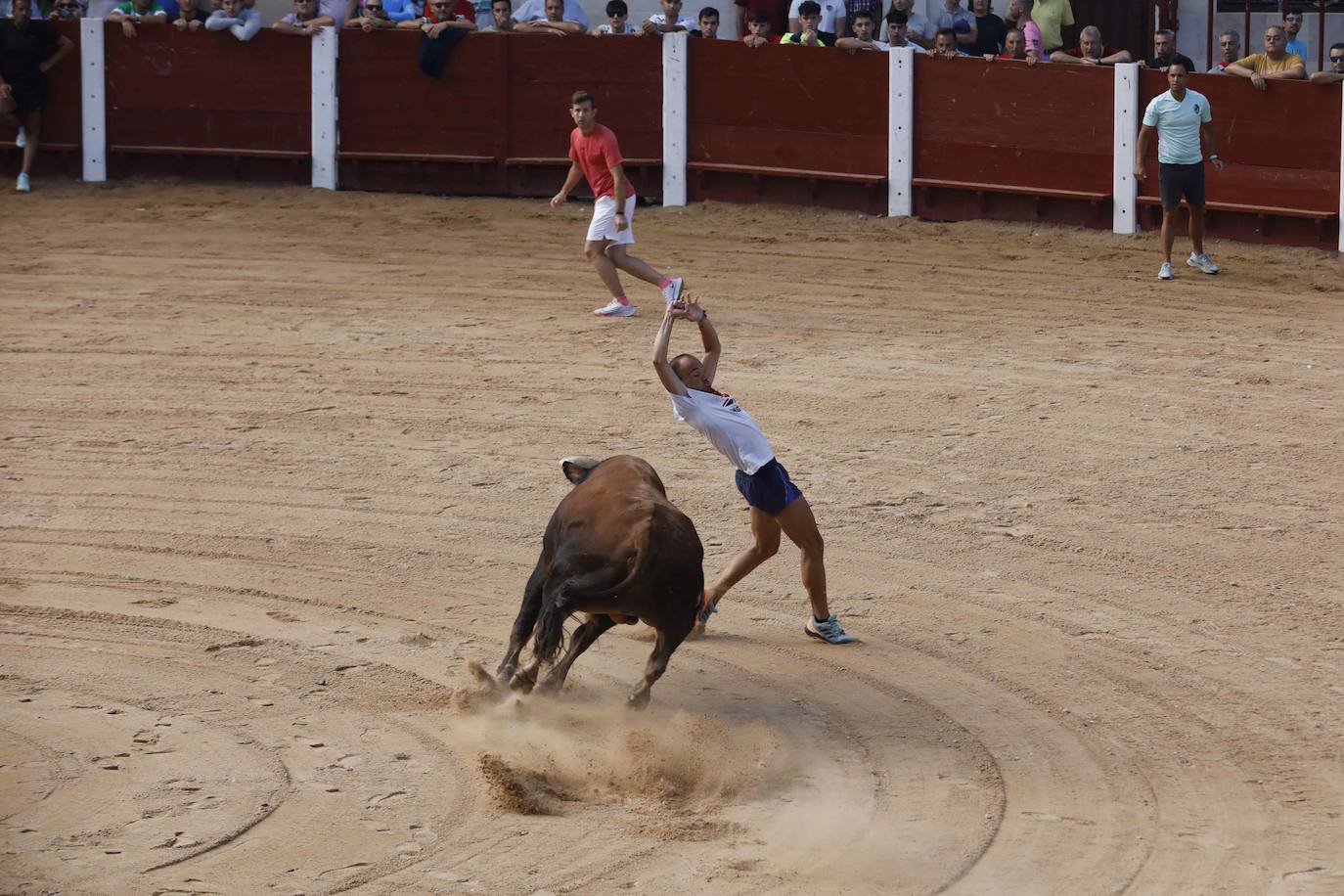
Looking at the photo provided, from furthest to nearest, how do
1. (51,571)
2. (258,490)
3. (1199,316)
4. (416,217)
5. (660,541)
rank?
(416,217) → (1199,316) → (258,490) → (51,571) → (660,541)

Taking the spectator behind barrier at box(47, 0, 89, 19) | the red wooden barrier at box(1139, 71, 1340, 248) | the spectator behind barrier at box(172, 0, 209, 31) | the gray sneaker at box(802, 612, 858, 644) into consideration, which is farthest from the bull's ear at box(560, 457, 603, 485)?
the spectator behind barrier at box(47, 0, 89, 19)

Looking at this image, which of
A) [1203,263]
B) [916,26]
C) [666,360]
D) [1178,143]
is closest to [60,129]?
[916,26]

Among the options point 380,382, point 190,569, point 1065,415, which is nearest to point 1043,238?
point 1065,415

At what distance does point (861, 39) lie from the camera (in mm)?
16297

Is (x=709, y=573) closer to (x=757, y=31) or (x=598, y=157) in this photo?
(x=598, y=157)

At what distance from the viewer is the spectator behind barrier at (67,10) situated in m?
17.8

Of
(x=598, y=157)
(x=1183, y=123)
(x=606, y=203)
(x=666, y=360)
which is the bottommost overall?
(x=666, y=360)

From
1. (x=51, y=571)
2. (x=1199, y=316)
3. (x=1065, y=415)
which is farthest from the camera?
(x=1199, y=316)

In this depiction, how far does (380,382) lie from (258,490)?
6.79ft

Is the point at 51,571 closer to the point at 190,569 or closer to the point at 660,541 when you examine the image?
the point at 190,569

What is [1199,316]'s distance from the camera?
1255cm

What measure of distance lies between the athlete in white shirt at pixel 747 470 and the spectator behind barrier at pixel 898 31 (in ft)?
31.9

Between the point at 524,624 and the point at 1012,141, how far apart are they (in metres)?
10.6

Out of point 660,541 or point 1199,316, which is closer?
point 660,541
